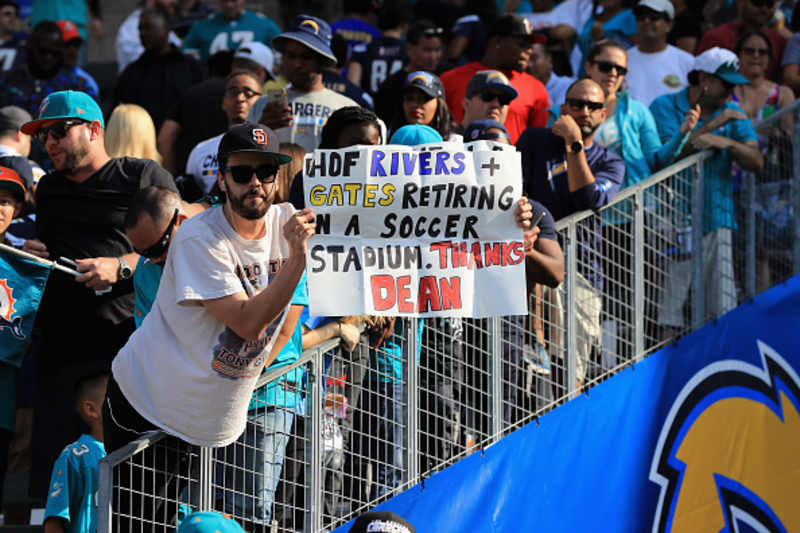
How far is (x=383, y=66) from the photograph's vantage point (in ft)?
37.7

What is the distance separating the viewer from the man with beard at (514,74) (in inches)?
351

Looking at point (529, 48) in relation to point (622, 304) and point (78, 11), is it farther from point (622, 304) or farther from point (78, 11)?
point (78, 11)

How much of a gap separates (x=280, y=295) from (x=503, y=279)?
1.34m

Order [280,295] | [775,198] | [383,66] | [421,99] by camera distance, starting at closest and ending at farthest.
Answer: [280,295], [421,99], [775,198], [383,66]

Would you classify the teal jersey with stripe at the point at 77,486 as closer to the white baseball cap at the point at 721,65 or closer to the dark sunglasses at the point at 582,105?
the dark sunglasses at the point at 582,105

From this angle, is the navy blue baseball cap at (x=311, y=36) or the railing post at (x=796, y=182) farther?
the railing post at (x=796, y=182)

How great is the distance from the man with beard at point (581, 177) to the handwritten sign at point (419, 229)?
1.15 m

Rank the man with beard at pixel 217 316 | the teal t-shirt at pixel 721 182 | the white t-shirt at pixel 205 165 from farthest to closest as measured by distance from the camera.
Result: the white t-shirt at pixel 205 165, the teal t-shirt at pixel 721 182, the man with beard at pixel 217 316

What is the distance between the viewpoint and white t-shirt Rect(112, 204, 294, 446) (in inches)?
192

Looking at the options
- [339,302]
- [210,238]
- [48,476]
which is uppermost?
[210,238]

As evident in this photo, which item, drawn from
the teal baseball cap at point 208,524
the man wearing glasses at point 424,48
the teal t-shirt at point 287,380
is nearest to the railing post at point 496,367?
the teal t-shirt at point 287,380

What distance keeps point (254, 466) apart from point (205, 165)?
317cm

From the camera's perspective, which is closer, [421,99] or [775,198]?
[421,99]

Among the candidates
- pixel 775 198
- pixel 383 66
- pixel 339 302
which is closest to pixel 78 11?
pixel 383 66
